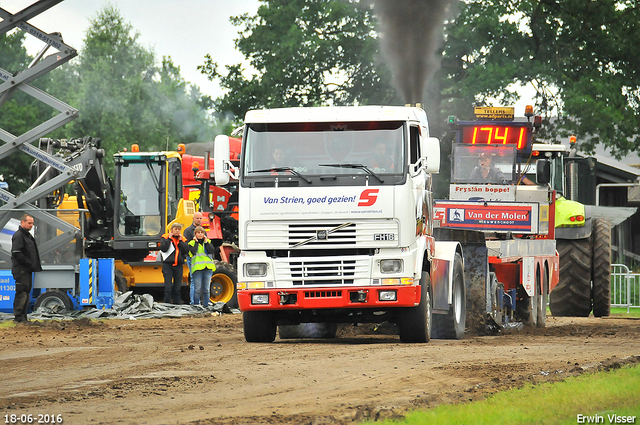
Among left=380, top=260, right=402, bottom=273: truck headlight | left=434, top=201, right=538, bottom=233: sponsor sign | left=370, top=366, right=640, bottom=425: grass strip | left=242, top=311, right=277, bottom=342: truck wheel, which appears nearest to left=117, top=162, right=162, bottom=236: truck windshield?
left=434, top=201, right=538, bottom=233: sponsor sign

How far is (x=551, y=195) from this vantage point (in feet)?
56.6

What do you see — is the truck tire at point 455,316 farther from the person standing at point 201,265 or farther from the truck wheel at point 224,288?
the truck wheel at point 224,288

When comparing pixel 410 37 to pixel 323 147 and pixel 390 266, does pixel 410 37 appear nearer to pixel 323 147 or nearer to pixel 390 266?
pixel 323 147

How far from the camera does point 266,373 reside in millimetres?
9172

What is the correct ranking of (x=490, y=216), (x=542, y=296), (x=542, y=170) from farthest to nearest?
(x=542, y=296) < (x=490, y=216) < (x=542, y=170)

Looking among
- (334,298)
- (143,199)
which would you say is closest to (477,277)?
(334,298)

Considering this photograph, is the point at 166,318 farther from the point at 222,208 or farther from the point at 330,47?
the point at 330,47

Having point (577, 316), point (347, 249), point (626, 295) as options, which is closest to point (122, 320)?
point (347, 249)

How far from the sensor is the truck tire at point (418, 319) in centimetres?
1234

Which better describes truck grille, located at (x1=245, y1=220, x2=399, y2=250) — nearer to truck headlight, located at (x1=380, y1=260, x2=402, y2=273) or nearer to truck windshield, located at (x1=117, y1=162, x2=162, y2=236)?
truck headlight, located at (x1=380, y1=260, x2=402, y2=273)

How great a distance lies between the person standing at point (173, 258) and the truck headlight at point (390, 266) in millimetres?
8853

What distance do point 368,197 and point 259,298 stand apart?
6.09ft

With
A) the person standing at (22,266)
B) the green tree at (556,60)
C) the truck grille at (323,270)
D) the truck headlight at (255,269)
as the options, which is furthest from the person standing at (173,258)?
the green tree at (556,60)

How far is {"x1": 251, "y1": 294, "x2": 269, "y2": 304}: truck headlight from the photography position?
39.3ft
